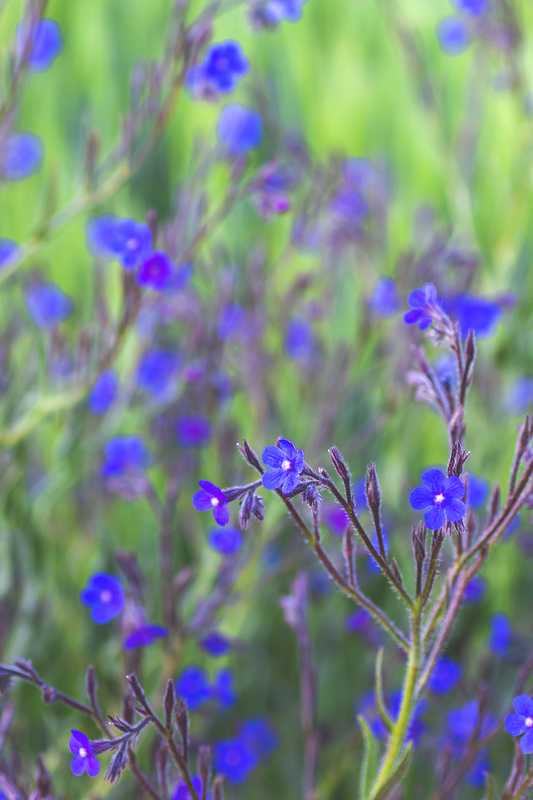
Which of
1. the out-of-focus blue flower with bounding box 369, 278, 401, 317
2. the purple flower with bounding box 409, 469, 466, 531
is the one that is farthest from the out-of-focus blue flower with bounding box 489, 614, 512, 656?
the purple flower with bounding box 409, 469, 466, 531

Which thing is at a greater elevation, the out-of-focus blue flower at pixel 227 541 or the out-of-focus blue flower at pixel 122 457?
the out-of-focus blue flower at pixel 122 457

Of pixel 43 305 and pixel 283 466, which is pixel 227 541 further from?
pixel 43 305

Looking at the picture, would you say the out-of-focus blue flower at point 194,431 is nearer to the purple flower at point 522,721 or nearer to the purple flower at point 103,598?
the purple flower at point 103,598

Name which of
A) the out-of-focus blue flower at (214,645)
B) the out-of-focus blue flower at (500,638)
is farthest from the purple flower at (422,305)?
the out-of-focus blue flower at (500,638)

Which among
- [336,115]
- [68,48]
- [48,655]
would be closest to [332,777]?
[48,655]

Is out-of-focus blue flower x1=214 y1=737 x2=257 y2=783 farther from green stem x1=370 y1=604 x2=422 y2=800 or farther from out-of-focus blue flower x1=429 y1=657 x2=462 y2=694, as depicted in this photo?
green stem x1=370 y1=604 x2=422 y2=800

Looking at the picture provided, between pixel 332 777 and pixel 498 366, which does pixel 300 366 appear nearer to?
pixel 498 366
